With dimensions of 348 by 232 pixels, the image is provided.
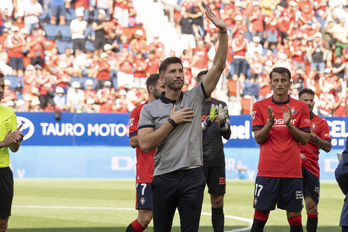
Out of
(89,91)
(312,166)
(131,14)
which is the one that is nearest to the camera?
(312,166)

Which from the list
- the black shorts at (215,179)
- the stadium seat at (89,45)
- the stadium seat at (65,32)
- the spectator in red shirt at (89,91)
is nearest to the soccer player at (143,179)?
the black shorts at (215,179)

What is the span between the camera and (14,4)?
22.0 metres

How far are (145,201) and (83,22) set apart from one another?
17003mm

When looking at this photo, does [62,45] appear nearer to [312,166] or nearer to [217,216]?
[217,216]

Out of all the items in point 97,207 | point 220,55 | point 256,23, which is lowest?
point 97,207

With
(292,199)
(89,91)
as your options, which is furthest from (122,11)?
(292,199)

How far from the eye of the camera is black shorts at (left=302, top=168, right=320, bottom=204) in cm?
714

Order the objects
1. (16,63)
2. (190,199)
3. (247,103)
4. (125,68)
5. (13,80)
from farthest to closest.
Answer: (125,68) < (16,63) < (13,80) < (247,103) < (190,199)

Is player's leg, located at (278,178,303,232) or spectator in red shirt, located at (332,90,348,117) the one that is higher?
spectator in red shirt, located at (332,90,348,117)

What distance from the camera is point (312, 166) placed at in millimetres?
7219

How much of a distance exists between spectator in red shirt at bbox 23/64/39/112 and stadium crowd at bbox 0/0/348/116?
38mm

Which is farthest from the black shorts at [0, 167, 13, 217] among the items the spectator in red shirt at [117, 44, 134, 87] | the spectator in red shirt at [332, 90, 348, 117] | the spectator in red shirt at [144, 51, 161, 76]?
the spectator in red shirt at [144, 51, 161, 76]

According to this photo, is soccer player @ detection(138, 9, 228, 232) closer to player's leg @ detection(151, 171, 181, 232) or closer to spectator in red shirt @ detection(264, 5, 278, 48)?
player's leg @ detection(151, 171, 181, 232)

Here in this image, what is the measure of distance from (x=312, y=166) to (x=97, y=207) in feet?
18.0
